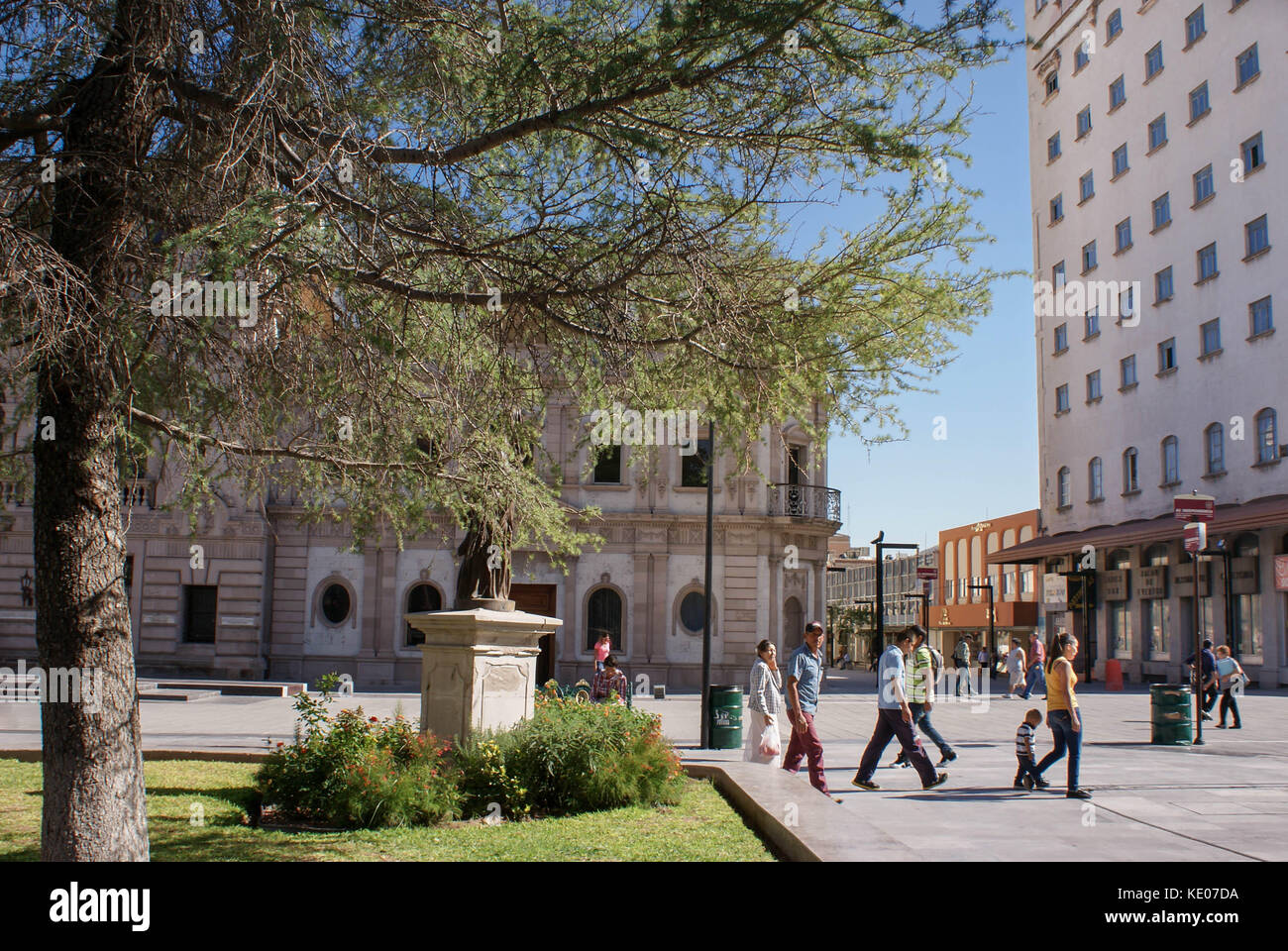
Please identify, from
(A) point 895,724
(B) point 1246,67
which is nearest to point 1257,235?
(B) point 1246,67

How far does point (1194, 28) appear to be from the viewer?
3744cm

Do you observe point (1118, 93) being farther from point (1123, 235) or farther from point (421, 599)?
point (421, 599)

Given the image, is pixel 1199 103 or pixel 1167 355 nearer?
pixel 1199 103

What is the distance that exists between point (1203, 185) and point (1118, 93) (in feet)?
26.3

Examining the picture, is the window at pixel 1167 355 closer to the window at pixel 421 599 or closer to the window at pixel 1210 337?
the window at pixel 1210 337

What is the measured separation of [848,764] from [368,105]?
976 centimetres

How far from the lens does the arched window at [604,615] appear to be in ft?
104

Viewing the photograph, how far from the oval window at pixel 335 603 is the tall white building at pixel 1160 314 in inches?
908

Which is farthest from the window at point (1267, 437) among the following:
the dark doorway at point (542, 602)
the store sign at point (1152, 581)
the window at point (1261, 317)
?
the dark doorway at point (542, 602)

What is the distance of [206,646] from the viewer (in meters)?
31.1

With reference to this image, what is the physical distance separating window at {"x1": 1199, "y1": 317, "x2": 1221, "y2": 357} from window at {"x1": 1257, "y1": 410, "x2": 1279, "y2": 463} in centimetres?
339

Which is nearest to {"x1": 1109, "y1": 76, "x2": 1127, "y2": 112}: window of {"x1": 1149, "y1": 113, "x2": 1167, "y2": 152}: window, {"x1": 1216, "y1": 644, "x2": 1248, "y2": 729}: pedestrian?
{"x1": 1149, "y1": 113, "x2": 1167, "y2": 152}: window

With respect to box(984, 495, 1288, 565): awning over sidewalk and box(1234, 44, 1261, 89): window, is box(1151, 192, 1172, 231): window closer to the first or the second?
box(1234, 44, 1261, 89): window
